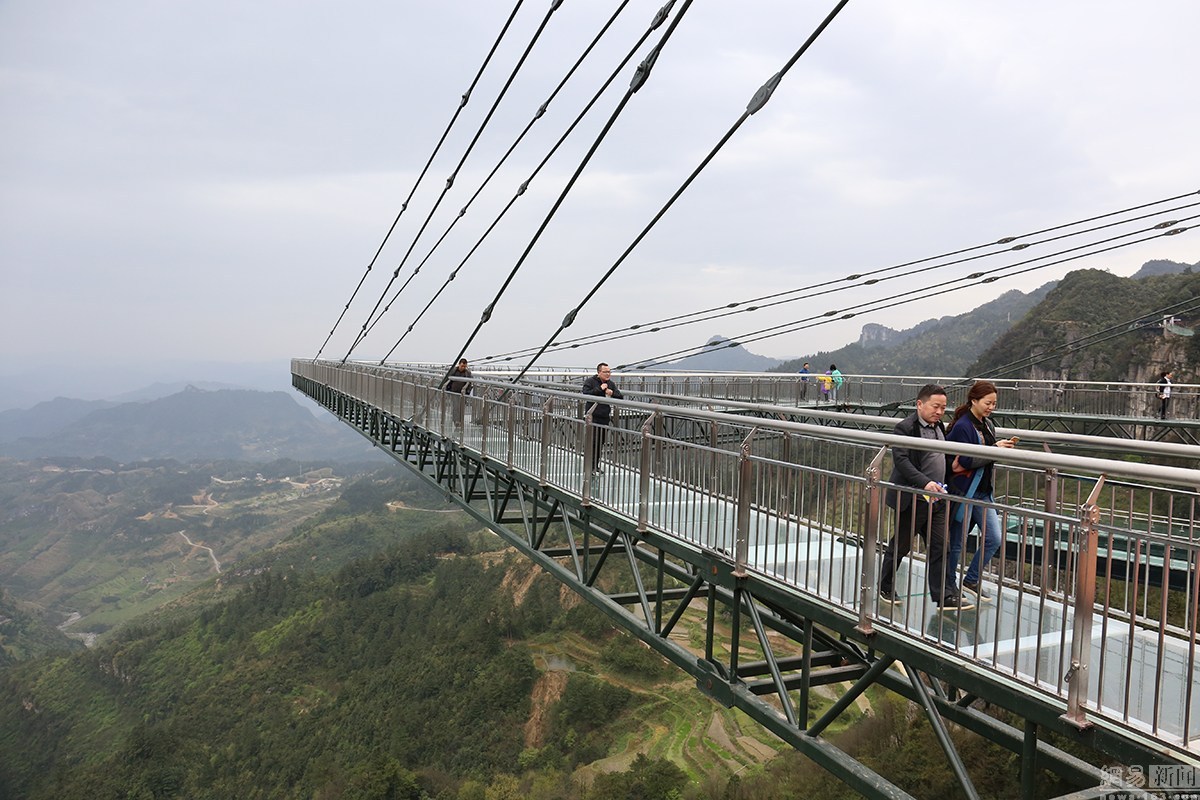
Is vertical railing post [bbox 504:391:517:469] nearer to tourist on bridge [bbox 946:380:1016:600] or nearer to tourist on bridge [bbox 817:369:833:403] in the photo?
tourist on bridge [bbox 946:380:1016:600]

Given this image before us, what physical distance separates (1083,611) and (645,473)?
394 cm

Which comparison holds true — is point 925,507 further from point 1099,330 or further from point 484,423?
point 1099,330

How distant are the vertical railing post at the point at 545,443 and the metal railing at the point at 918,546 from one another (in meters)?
0.02

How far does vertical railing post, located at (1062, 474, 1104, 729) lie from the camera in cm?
306

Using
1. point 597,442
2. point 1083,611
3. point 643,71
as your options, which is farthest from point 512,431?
point 1083,611

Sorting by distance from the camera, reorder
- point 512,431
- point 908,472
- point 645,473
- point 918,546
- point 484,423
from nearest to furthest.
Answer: point 908,472
point 918,546
point 645,473
point 512,431
point 484,423

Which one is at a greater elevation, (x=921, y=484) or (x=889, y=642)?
(x=921, y=484)

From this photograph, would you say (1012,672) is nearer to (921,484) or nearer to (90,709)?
(921,484)

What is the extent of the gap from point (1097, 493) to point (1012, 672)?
1.06 m

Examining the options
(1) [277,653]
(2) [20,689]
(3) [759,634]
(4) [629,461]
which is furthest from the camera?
(2) [20,689]

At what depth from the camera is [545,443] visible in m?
8.93

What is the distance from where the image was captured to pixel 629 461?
7.71 meters

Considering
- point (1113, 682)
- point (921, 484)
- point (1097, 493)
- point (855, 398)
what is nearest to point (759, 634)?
point (921, 484)

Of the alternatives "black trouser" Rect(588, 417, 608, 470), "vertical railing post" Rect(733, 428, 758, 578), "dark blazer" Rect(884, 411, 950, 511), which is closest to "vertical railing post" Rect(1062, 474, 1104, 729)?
"dark blazer" Rect(884, 411, 950, 511)
